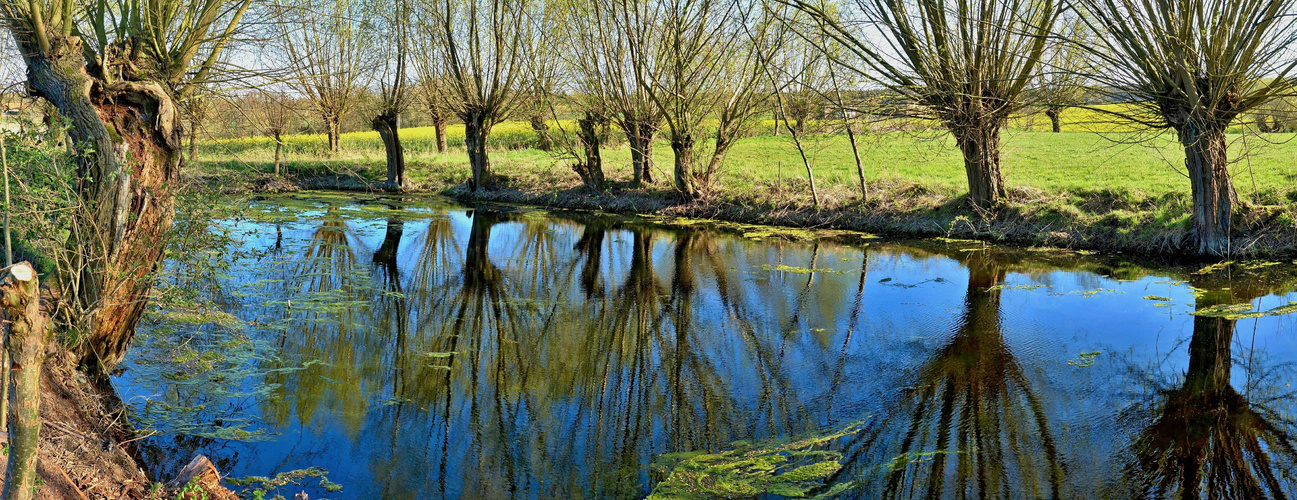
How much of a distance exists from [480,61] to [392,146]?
4.16 meters

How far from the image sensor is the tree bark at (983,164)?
530 inches

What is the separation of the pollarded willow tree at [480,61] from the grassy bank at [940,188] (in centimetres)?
189

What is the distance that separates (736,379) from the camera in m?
6.66

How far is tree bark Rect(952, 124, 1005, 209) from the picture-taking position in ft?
44.2

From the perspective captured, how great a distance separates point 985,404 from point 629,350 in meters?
3.11

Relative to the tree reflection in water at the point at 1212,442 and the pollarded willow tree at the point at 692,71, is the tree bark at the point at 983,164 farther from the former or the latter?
the tree reflection in water at the point at 1212,442

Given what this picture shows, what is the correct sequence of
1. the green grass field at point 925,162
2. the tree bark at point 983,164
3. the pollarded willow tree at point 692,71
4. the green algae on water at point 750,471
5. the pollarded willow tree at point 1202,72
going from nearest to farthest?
the green algae on water at point 750,471 → the pollarded willow tree at point 1202,72 → the green grass field at point 925,162 → the tree bark at point 983,164 → the pollarded willow tree at point 692,71

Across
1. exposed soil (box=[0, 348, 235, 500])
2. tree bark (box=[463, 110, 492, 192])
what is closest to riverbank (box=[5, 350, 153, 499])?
exposed soil (box=[0, 348, 235, 500])

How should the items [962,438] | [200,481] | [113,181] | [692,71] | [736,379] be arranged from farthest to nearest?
[692,71] → [736,379] → [113,181] → [962,438] → [200,481]

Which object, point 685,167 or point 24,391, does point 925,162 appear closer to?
point 685,167

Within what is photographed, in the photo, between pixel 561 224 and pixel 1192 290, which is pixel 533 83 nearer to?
pixel 561 224

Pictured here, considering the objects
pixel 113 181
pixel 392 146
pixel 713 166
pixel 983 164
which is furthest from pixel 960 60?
pixel 392 146

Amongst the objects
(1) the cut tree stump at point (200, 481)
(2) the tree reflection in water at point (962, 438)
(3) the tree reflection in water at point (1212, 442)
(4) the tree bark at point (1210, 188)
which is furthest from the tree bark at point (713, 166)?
(1) the cut tree stump at point (200, 481)

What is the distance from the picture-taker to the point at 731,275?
36.7ft
